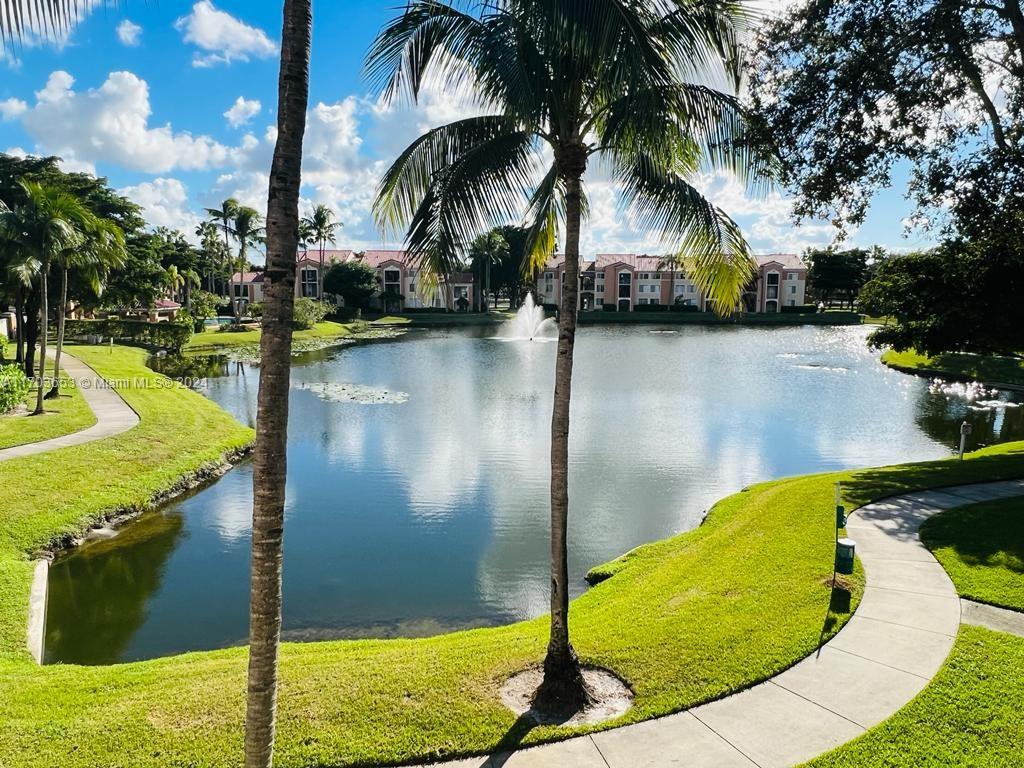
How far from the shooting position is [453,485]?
1905 centimetres

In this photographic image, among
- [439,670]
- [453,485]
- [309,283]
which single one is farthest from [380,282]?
[439,670]

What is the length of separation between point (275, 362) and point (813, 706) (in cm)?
613

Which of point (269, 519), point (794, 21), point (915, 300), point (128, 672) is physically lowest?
point (128, 672)

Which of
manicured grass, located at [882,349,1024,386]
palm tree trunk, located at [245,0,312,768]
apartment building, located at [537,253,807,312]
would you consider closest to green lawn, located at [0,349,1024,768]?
palm tree trunk, located at [245,0,312,768]

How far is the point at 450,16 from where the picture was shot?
7066 mm

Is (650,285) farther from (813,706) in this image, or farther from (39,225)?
(813,706)

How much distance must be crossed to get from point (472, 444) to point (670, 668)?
16372 mm

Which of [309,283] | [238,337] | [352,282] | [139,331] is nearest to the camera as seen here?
[139,331]

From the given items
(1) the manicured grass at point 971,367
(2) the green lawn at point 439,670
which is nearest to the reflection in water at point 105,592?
(2) the green lawn at point 439,670

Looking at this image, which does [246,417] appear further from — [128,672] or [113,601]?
[128,672]

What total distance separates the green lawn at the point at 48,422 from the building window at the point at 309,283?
69239mm

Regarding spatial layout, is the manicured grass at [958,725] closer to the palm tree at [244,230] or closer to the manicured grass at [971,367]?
the manicured grass at [971,367]

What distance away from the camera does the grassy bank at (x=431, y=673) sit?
641 cm

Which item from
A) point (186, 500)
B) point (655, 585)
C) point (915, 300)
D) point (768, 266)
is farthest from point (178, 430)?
point (768, 266)
